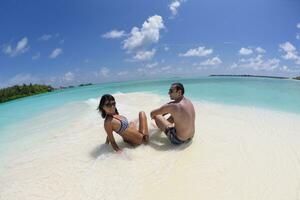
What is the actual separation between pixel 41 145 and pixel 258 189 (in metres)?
4.60

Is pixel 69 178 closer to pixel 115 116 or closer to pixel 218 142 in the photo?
pixel 115 116

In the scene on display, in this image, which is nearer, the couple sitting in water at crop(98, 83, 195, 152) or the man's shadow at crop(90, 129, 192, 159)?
the couple sitting in water at crop(98, 83, 195, 152)

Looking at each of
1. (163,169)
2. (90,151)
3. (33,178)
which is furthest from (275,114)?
(33,178)

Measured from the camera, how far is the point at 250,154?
3.60 meters

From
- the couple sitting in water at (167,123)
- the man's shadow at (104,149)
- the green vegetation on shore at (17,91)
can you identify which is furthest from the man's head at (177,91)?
the green vegetation on shore at (17,91)

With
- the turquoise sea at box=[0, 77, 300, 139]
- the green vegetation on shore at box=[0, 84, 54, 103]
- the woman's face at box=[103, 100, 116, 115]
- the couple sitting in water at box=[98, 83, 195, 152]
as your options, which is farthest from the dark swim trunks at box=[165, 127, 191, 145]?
the green vegetation on shore at box=[0, 84, 54, 103]

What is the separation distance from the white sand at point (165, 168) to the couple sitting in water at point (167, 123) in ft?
0.58

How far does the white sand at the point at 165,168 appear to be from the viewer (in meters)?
2.75

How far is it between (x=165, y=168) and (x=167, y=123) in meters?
1.03

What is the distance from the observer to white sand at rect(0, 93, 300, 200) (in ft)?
9.02

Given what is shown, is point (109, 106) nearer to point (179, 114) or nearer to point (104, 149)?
point (104, 149)

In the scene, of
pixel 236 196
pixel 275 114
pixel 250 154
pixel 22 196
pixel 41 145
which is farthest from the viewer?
pixel 275 114

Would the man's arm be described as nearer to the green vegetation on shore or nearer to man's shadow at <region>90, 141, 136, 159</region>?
man's shadow at <region>90, 141, 136, 159</region>

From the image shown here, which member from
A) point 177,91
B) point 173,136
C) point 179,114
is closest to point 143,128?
point 173,136
